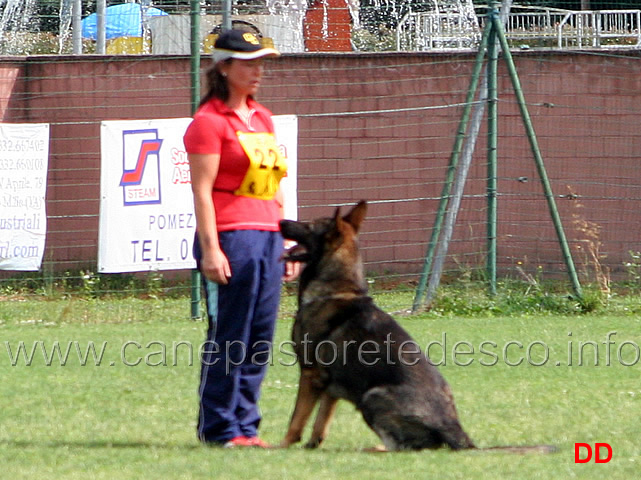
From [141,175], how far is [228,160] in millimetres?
4854

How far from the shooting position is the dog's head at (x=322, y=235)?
4.74 metres

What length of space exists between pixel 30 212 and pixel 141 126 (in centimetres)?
143

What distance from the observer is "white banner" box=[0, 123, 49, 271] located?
9.77 m

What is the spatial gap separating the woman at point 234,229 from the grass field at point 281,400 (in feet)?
0.97

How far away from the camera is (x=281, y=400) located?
5945 mm

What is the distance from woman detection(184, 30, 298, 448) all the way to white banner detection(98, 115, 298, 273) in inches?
178

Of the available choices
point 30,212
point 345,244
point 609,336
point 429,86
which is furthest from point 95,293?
point 345,244

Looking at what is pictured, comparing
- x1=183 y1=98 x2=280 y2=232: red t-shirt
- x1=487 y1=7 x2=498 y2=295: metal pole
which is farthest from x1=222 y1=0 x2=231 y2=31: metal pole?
x1=183 y1=98 x2=280 y2=232: red t-shirt

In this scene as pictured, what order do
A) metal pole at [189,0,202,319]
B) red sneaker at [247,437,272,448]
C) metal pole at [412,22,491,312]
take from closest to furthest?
red sneaker at [247,437,272,448], metal pole at [189,0,202,319], metal pole at [412,22,491,312]

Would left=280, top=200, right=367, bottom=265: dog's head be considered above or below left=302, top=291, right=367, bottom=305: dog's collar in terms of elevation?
above

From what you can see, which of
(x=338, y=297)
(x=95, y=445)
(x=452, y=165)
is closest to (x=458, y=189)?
(x=452, y=165)

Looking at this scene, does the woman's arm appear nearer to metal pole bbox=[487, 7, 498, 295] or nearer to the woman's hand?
the woman's hand

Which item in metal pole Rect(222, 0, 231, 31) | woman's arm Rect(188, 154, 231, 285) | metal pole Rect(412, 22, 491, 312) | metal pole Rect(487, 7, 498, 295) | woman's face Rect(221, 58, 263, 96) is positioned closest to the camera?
woman's arm Rect(188, 154, 231, 285)

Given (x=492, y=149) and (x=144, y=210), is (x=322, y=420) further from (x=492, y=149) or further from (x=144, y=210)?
(x=492, y=149)
